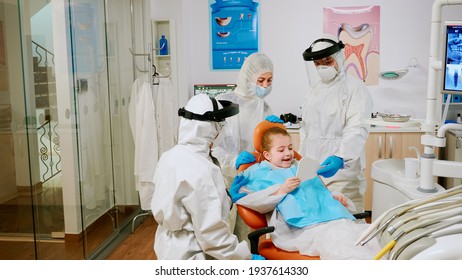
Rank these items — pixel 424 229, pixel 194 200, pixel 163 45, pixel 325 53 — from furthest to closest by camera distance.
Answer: pixel 163 45 < pixel 325 53 < pixel 194 200 < pixel 424 229

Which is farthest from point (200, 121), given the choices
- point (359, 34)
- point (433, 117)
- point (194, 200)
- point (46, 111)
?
point (359, 34)

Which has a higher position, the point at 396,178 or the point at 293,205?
the point at 396,178

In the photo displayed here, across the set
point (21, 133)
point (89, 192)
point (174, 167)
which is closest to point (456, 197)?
point (174, 167)

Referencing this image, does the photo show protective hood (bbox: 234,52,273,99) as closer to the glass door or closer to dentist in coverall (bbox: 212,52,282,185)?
dentist in coverall (bbox: 212,52,282,185)

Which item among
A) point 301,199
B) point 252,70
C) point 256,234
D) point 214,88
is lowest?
point 256,234

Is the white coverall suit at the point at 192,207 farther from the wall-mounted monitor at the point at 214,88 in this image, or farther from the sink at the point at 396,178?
the wall-mounted monitor at the point at 214,88

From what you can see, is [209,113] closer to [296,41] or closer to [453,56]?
[453,56]

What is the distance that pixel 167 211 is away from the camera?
1.72 meters

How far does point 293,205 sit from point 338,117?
83cm

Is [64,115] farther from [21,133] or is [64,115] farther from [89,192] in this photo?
[89,192]

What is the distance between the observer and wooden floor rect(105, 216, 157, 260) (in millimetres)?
3527

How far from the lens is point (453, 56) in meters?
1.96

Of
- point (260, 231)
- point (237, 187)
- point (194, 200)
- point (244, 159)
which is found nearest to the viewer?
point (194, 200)

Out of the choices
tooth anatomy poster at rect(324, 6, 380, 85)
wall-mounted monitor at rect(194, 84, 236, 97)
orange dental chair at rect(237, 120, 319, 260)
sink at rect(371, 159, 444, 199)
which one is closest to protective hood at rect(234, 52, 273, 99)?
orange dental chair at rect(237, 120, 319, 260)
